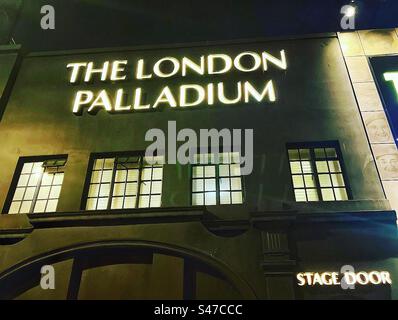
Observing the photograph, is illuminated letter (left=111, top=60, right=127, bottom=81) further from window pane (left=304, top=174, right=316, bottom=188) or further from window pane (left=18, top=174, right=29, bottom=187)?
window pane (left=304, top=174, right=316, bottom=188)

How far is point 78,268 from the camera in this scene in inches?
473

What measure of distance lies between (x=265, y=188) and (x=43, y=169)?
862 centimetres

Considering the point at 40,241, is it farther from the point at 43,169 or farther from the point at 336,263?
the point at 336,263

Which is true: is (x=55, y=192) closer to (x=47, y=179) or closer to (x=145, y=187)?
(x=47, y=179)

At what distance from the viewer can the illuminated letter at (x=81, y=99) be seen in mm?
15271

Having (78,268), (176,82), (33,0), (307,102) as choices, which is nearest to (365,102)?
(307,102)

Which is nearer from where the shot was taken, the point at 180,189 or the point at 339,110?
the point at 180,189

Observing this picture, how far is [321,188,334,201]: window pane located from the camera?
1274 centimetres

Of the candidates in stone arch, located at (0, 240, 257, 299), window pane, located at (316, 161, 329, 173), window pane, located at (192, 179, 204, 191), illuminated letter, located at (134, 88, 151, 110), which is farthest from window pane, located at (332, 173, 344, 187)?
illuminated letter, located at (134, 88, 151, 110)

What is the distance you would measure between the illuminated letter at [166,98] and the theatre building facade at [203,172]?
10 centimetres

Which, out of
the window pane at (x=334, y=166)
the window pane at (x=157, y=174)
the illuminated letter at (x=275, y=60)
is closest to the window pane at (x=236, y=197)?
the window pane at (x=157, y=174)

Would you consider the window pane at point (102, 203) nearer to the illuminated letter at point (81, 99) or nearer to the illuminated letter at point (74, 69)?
the illuminated letter at point (81, 99)

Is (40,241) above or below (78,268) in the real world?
above

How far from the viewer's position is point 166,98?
15312mm
